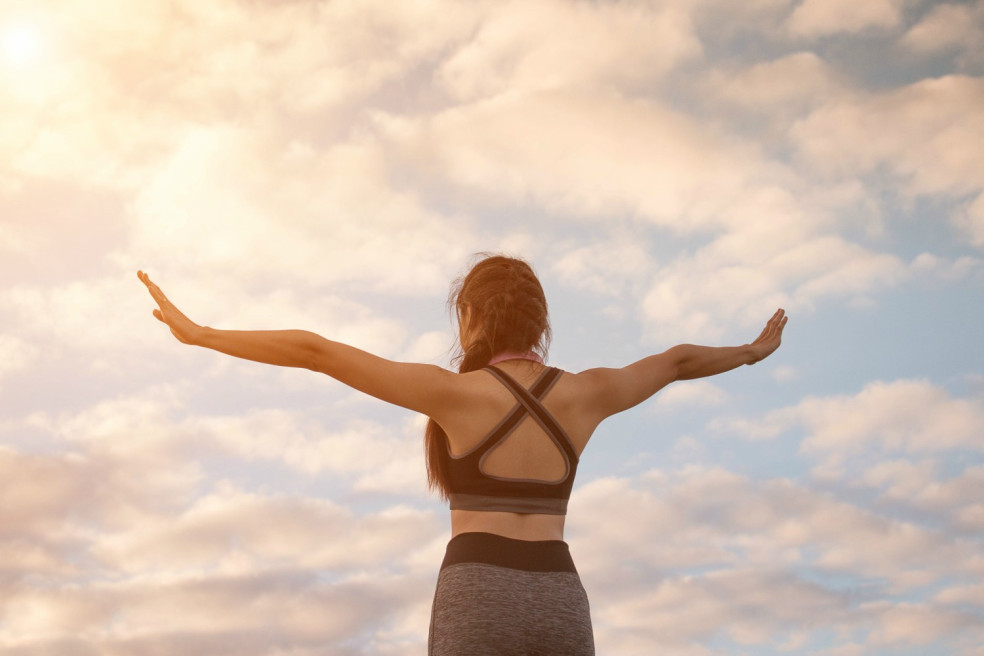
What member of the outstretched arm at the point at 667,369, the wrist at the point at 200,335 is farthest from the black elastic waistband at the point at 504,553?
the wrist at the point at 200,335

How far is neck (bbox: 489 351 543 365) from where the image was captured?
718 centimetres

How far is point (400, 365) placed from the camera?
6.79m

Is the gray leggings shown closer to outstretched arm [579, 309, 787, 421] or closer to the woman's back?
the woman's back

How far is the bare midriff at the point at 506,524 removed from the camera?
664cm

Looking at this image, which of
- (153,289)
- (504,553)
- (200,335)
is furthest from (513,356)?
(153,289)

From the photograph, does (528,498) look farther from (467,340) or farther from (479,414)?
(467,340)

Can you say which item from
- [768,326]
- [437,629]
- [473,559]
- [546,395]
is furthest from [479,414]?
[768,326]

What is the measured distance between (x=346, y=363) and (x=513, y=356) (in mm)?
1176

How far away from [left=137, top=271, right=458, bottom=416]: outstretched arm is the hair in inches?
15.4

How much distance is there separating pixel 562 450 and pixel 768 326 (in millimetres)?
3600

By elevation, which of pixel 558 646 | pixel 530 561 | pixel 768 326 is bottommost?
pixel 558 646

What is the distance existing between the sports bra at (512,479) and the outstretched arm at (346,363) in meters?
0.39

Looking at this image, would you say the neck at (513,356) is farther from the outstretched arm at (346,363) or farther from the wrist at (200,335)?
the wrist at (200,335)

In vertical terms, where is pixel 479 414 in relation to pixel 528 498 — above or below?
above
